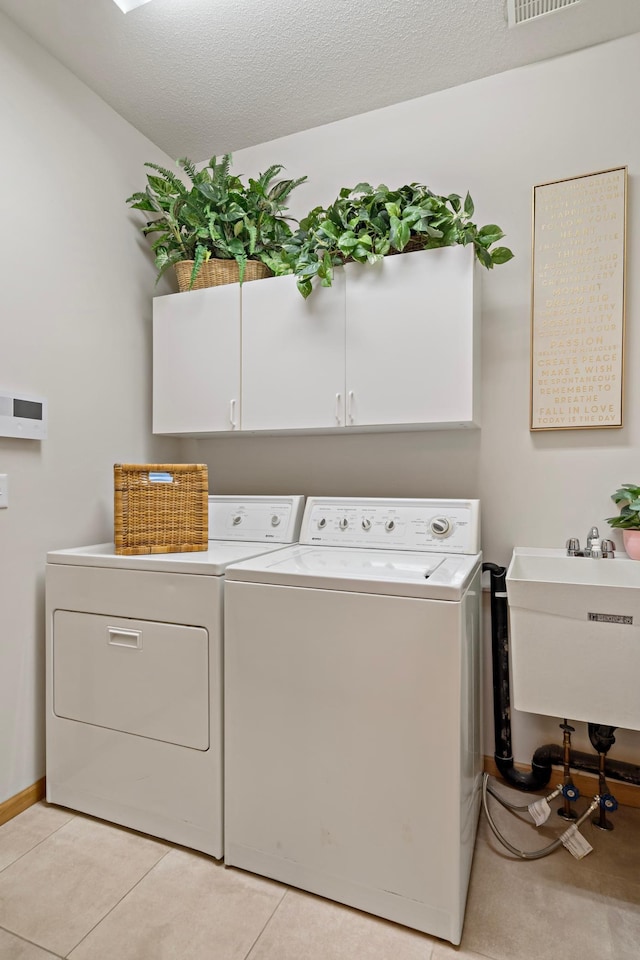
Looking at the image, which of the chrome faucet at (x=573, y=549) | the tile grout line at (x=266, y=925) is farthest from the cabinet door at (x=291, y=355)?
the tile grout line at (x=266, y=925)

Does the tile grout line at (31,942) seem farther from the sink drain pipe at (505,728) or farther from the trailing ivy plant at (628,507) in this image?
the trailing ivy plant at (628,507)

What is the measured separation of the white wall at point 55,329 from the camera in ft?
5.78

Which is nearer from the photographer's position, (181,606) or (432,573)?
(432,573)

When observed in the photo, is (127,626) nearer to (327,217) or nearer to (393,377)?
(393,377)

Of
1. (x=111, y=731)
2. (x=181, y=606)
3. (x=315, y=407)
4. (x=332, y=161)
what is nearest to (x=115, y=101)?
(x=332, y=161)

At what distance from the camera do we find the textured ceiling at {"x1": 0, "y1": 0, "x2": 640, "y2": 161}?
68.1 inches

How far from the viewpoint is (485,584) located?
6.66 feet

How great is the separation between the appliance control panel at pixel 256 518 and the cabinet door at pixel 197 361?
1.08 ft

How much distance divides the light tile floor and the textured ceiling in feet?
8.82

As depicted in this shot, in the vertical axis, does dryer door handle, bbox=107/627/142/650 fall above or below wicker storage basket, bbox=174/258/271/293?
below

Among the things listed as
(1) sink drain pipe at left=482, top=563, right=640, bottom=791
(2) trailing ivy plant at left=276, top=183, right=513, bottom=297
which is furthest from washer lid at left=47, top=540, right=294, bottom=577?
(2) trailing ivy plant at left=276, top=183, right=513, bottom=297

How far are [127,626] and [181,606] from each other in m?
0.23

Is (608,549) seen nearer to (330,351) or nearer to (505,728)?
(505,728)

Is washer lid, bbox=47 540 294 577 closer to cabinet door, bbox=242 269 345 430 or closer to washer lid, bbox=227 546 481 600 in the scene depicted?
Result: washer lid, bbox=227 546 481 600
